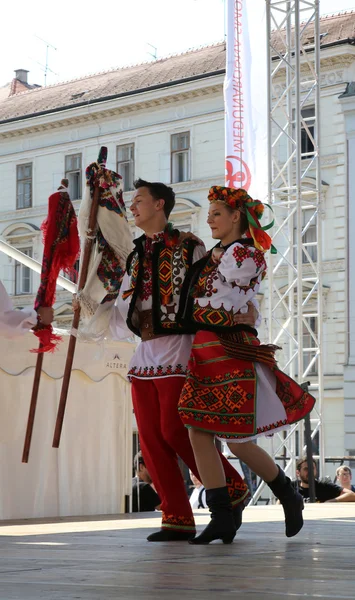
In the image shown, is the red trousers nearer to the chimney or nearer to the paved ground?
the paved ground

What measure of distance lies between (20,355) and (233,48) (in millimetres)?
7736

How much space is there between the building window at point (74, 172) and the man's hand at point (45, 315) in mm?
25626

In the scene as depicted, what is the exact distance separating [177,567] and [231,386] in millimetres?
1170

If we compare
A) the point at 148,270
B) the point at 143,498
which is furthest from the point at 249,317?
the point at 143,498

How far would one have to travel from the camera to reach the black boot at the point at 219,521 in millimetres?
4293

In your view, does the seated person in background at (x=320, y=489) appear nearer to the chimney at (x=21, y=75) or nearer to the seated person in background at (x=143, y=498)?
the seated person in background at (x=143, y=498)

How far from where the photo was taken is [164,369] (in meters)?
4.66

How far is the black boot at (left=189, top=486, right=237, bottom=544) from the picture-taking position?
4.29 meters

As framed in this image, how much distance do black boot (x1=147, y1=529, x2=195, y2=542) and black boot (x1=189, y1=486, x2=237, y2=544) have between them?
0.25 m

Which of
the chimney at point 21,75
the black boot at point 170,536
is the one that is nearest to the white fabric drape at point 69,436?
the black boot at point 170,536

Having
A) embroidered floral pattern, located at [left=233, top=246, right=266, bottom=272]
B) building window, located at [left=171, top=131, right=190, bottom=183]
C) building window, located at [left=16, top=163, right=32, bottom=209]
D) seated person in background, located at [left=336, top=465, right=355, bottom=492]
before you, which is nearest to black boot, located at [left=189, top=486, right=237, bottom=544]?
embroidered floral pattern, located at [left=233, top=246, right=266, bottom=272]

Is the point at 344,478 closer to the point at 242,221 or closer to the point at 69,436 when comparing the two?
the point at 69,436

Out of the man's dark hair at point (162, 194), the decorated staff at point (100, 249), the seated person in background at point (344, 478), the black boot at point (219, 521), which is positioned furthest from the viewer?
the seated person in background at point (344, 478)

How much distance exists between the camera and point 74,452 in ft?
28.5
